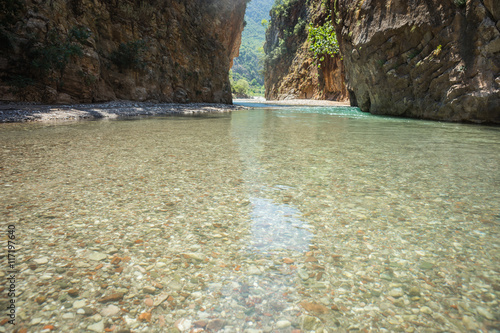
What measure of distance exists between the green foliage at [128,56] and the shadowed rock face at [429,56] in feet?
52.4

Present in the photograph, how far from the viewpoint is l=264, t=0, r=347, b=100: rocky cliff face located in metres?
36.9

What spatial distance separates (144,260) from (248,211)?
112 cm

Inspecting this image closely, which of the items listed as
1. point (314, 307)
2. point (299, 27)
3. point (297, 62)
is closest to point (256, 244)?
point (314, 307)

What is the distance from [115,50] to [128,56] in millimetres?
1124

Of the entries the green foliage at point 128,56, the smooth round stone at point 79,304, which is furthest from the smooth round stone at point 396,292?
the green foliage at point 128,56

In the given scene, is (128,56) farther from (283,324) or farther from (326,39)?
(326,39)

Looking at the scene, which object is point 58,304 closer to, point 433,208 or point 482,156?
point 433,208

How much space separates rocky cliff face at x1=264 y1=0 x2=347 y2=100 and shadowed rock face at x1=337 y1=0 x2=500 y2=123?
17.8m

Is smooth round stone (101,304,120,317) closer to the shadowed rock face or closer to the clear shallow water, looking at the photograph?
the clear shallow water

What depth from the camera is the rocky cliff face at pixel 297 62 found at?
121 ft

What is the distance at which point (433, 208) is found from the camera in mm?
2742

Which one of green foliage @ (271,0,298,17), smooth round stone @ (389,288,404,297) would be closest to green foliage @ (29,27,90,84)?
smooth round stone @ (389,288,404,297)

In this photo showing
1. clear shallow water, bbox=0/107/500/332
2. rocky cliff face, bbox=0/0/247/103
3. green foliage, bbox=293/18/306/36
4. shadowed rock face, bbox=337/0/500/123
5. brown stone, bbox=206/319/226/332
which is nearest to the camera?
brown stone, bbox=206/319/226/332

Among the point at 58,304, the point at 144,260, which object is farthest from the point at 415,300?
the point at 58,304
